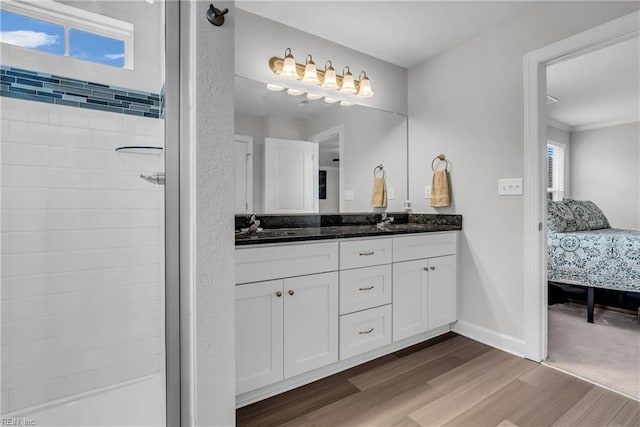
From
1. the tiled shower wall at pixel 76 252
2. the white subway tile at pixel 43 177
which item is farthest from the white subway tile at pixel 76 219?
the white subway tile at pixel 43 177

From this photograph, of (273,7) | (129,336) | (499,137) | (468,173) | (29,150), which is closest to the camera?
(29,150)

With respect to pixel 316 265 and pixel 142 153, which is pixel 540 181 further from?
pixel 142 153

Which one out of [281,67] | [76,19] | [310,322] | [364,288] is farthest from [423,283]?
[76,19]

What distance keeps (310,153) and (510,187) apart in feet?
4.70

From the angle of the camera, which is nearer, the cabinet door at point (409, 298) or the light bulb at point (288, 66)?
the cabinet door at point (409, 298)

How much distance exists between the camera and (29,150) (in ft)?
4.24

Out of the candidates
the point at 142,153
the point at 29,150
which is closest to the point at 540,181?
the point at 142,153

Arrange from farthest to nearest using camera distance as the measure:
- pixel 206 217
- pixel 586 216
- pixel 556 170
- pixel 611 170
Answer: pixel 556 170
pixel 611 170
pixel 586 216
pixel 206 217

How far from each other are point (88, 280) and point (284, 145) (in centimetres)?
141

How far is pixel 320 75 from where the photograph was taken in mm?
2381

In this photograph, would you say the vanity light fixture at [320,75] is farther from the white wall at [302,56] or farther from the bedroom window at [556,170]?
the bedroom window at [556,170]

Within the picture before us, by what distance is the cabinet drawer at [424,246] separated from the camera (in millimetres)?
2084

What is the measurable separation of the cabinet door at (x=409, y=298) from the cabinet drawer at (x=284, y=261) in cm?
55

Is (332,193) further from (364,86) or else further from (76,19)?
(76,19)
